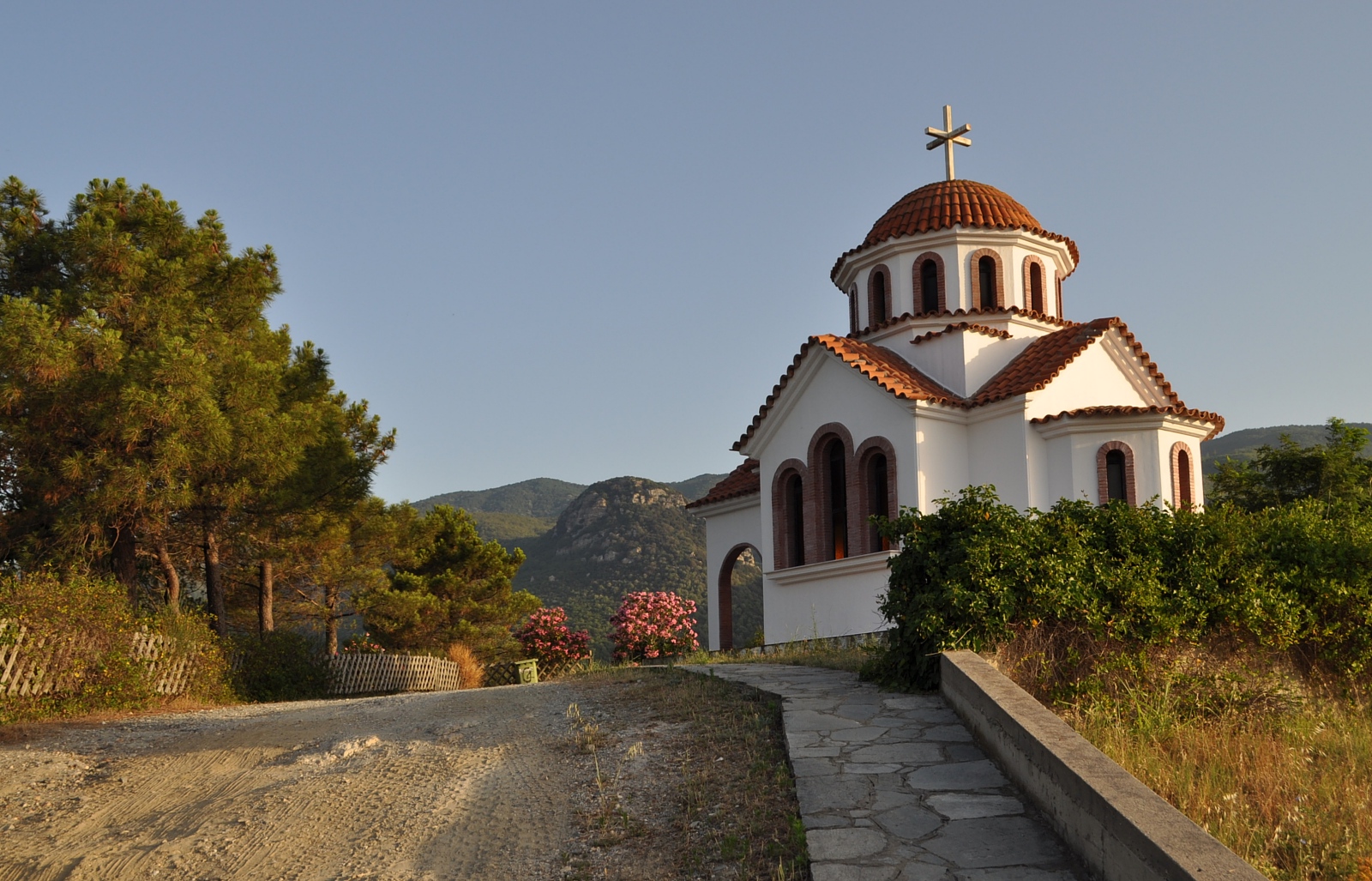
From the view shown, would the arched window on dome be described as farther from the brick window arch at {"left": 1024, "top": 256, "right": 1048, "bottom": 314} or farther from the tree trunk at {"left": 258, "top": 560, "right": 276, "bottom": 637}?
the tree trunk at {"left": 258, "top": 560, "right": 276, "bottom": 637}

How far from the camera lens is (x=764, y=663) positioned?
1282 cm

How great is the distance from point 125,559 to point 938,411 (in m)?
13.2

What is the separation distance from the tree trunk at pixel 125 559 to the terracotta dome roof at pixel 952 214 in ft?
43.7

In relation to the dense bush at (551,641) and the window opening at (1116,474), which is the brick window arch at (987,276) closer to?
the window opening at (1116,474)

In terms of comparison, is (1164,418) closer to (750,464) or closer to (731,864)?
(750,464)

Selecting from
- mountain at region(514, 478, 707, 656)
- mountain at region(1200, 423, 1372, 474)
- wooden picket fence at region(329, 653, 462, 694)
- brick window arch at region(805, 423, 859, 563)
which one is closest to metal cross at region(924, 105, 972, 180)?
brick window arch at region(805, 423, 859, 563)

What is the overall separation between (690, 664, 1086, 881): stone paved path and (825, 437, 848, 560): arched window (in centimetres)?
995

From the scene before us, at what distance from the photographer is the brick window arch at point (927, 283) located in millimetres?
20000

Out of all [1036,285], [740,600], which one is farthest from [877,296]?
[740,600]

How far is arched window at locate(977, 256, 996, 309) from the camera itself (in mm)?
20016

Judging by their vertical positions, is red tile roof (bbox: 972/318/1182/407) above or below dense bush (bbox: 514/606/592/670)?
above

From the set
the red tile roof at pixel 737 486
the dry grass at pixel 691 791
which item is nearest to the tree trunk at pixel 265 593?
the red tile roof at pixel 737 486

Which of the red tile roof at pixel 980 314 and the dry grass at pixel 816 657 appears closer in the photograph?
the dry grass at pixel 816 657

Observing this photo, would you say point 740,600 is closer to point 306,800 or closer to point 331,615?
point 331,615
